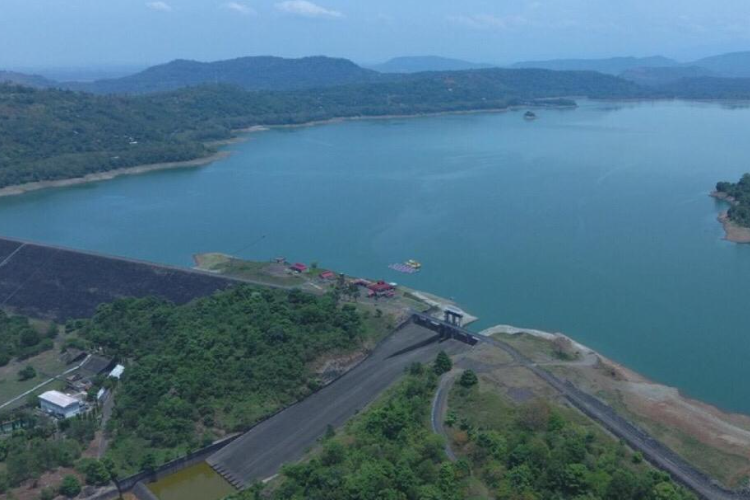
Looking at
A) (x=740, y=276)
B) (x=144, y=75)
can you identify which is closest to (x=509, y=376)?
(x=740, y=276)

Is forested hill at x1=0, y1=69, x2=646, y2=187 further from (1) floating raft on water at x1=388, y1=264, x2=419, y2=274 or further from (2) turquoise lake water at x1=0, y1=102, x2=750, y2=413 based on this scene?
(1) floating raft on water at x1=388, y1=264, x2=419, y2=274

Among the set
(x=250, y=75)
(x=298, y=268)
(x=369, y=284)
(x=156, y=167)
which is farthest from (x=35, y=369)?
(x=250, y=75)

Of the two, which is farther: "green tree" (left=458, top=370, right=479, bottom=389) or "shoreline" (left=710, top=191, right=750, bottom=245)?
"shoreline" (left=710, top=191, right=750, bottom=245)

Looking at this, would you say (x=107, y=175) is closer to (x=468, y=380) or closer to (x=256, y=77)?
(x=468, y=380)

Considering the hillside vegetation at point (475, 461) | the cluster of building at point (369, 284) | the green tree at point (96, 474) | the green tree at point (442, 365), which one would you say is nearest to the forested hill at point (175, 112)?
the cluster of building at point (369, 284)

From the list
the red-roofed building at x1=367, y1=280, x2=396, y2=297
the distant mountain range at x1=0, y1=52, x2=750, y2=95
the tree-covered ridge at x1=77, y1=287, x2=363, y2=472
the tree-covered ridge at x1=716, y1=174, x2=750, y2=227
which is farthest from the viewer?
the distant mountain range at x1=0, y1=52, x2=750, y2=95

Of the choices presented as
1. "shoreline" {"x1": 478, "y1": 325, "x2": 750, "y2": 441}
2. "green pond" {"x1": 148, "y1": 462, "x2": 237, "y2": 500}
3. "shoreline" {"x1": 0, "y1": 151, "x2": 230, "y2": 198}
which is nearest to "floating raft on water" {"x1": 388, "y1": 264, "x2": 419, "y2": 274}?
"shoreline" {"x1": 478, "y1": 325, "x2": 750, "y2": 441}
